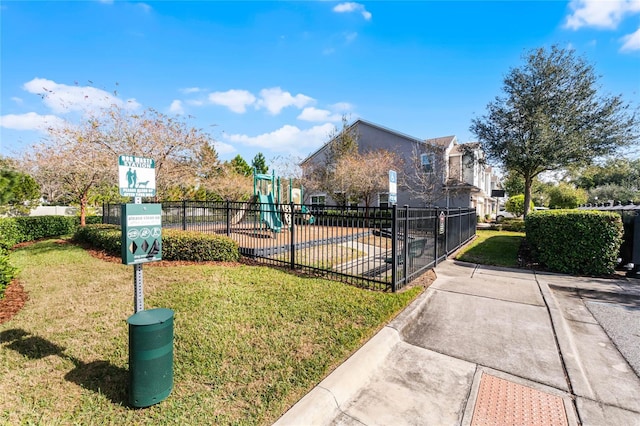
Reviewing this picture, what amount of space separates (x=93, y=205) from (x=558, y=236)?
27.1 m

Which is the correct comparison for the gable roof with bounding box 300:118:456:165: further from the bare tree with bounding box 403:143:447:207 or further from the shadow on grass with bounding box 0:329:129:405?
the shadow on grass with bounding box 0:329:129:405

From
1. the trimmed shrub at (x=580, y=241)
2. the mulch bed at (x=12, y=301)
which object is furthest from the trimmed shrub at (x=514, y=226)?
the mulch bed at (x=12, y=301)

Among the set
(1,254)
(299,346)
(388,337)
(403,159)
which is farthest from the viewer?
(403,159)

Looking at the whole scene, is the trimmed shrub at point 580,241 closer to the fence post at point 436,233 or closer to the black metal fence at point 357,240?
the black metal fence at point 357,240

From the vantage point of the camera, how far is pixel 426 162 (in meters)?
23.1

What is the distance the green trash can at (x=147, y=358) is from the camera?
2572 millimetres

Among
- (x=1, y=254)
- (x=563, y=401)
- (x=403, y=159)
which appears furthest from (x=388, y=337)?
(x=403, y=159)

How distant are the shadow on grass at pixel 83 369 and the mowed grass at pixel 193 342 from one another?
0.01 m

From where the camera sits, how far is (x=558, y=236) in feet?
25.5

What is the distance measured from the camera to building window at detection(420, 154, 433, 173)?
22.3 meters

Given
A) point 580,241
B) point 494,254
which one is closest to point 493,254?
point 494,254

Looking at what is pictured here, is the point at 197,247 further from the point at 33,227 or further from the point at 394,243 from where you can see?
the point at 33,227

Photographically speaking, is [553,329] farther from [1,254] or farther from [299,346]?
[1,254]

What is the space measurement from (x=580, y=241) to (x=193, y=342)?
919 centimetres
